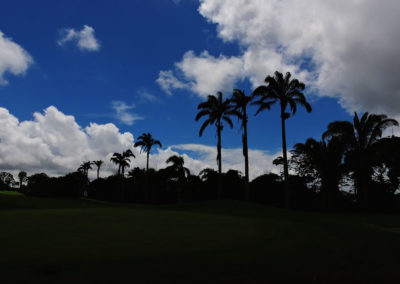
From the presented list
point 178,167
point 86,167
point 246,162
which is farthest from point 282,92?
point 86,167

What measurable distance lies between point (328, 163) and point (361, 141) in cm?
477

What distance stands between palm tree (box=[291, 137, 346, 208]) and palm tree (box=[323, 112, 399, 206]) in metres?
1.31

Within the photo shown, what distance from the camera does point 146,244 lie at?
24.1 ft

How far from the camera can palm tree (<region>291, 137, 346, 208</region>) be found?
3719 centimetres

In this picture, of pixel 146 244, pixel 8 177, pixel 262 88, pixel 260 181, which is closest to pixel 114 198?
pixel 260 181

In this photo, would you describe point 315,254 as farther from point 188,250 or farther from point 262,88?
point 262,88

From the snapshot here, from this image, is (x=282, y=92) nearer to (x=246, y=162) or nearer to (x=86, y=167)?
(x=246, y=162)

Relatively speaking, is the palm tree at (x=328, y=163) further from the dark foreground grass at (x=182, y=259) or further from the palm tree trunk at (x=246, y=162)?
the dark foreground grass at (x=182, y=259)

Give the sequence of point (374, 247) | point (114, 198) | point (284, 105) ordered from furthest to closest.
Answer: point (114, 198) < point (284, 105) < point (374, 247)

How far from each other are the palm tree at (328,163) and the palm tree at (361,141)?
1.31m

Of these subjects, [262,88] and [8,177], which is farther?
[8,177]

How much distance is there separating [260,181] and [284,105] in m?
20.9

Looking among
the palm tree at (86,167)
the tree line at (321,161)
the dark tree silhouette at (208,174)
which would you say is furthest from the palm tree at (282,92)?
the palm tree at (86,167)

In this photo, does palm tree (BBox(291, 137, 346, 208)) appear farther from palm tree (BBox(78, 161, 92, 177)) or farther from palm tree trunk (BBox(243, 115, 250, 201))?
palm tree (BBox(78, 161, 92, 177))
